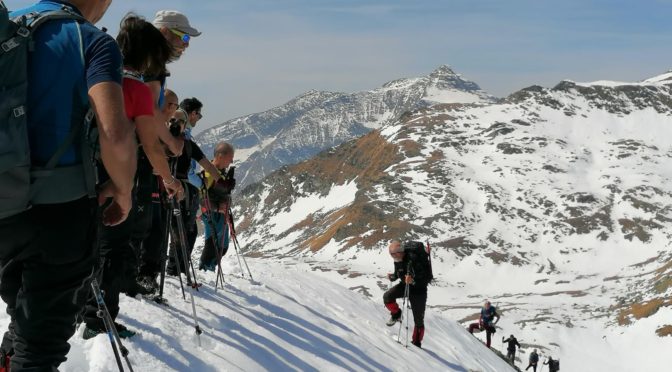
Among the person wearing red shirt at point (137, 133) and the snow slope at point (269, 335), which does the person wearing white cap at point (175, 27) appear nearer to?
the person wearing red shirt at point (137, 133)

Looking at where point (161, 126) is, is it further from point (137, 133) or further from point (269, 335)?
point (269, 335)

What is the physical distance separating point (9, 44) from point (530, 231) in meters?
147

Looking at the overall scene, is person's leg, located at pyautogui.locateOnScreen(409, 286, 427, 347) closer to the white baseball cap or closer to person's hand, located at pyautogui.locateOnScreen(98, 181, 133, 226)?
the white baseball cap

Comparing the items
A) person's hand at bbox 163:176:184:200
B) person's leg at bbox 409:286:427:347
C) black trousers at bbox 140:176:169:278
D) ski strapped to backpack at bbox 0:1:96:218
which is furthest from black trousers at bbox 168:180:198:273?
ski strapped to backpack at bbox 0:1:96:218

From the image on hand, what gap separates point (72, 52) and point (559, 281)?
395ft

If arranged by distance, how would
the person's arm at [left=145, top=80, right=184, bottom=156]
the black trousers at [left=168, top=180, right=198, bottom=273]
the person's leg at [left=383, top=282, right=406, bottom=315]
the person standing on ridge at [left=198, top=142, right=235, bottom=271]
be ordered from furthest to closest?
the person's leg at [left=383, top=282, right=406, bottom=315] < the person standing on ridge at [left=198, top=142, right=235, bottom=271] < the black trousers at [left=168, top=180, right=198, bottom=273] < the person's arm at [left=145, top=80, right=184, bottom=156]

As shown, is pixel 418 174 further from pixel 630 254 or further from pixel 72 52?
pixel 72 52

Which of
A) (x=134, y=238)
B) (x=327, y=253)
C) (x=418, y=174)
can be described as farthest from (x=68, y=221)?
(x=418, y=174)

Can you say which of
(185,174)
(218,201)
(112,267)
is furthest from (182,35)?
(218,201)

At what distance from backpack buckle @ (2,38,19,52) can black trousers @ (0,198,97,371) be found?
823 mm

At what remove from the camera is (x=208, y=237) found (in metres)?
11.8

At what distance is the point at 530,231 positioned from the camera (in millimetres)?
140500

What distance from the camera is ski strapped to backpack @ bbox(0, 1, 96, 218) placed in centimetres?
274

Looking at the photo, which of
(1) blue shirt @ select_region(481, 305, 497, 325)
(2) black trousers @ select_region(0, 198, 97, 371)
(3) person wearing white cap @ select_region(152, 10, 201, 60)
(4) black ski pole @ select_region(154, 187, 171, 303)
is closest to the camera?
(2) black trousers @ select_region(0, 198, 97, 371)
